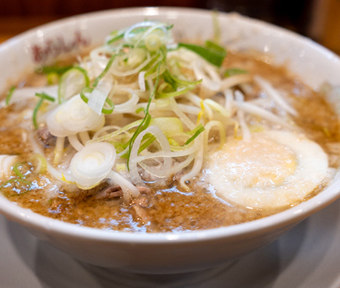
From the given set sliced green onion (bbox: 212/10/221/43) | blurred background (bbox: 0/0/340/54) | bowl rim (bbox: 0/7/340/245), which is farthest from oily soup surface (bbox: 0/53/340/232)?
blurred background (bbox: 0/0/340/54)

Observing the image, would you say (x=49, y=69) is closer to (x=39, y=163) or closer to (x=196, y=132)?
(x=39, y=163)

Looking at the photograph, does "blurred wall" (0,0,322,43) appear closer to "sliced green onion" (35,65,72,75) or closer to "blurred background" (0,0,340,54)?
"blurred background" (0,0,340,54)

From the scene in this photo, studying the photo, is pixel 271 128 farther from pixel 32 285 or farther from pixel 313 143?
pixel 32 285

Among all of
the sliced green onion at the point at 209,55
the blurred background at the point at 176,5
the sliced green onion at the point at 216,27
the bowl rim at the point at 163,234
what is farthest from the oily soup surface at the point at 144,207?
the blurred background at the point at 176,5

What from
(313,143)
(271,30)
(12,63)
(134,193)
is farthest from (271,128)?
(12,63)

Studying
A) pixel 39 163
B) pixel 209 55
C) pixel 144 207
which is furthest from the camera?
pixel 209 55

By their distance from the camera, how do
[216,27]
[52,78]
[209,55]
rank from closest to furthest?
1. [209,55]
2. [52,78]
3. [216,27]

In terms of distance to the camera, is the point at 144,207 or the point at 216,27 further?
the point at 216,27

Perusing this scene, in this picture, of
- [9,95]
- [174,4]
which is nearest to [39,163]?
[9,95]
